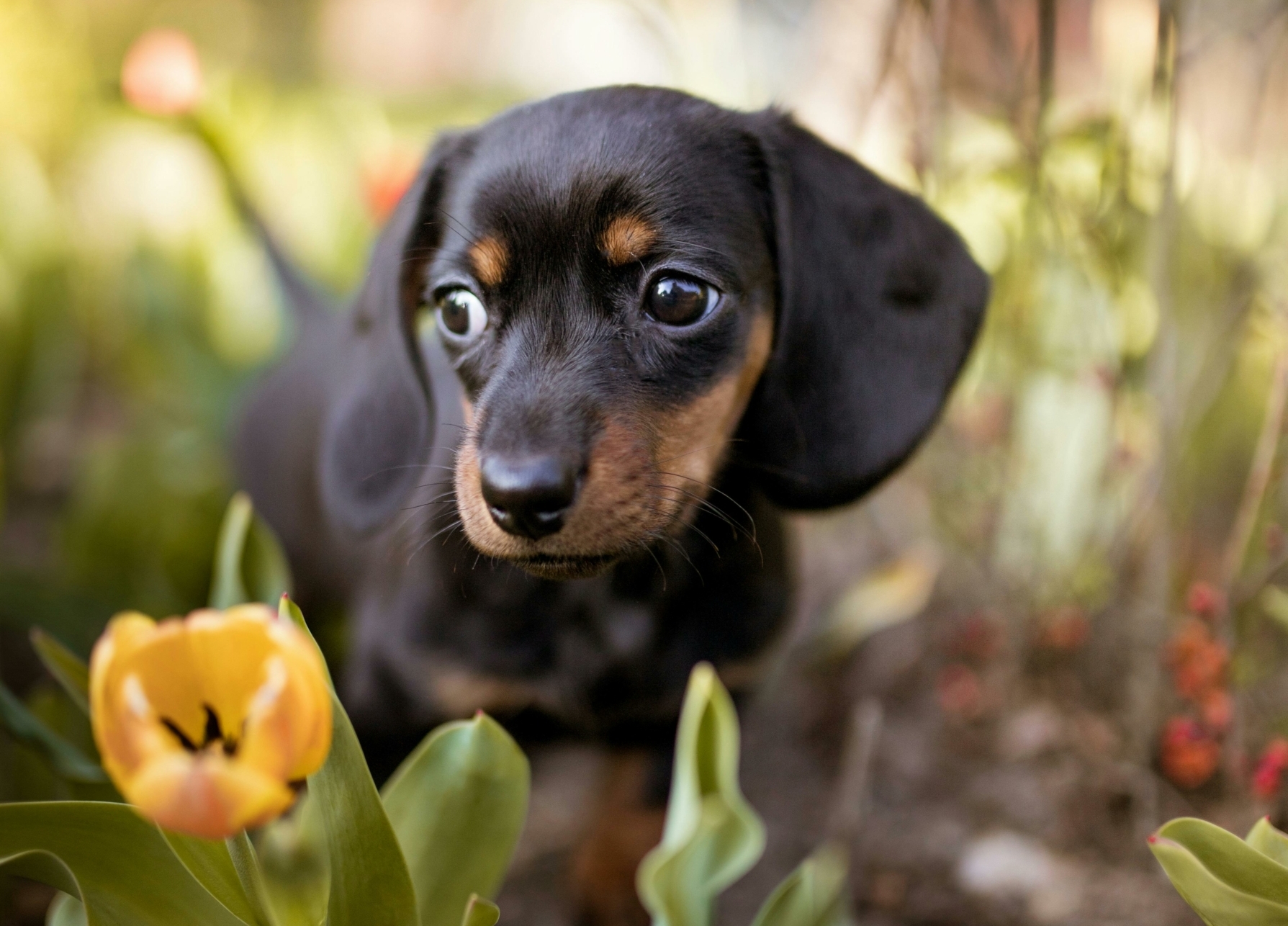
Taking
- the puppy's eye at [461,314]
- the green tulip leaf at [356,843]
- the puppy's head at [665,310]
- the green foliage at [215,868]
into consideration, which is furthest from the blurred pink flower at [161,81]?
the green foliage at [215,868]

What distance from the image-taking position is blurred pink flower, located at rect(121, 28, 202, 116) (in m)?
2.21

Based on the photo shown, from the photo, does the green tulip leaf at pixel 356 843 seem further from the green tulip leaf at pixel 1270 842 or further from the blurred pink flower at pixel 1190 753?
the blurred pink flower at pixel 1190 753

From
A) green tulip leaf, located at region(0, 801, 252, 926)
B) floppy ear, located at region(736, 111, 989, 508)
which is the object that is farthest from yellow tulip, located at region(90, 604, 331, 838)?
floppy ear, located at region(736, 111, 989, 508)

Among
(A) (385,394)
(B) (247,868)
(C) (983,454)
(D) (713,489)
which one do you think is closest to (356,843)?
(B) (247,868)

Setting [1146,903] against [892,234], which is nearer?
[892,234]

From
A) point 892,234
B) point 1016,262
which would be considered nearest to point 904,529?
point 1016,262

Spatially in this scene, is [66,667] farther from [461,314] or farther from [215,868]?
[461,314]

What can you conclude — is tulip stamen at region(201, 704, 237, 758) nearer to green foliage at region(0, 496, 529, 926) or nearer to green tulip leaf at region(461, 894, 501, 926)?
green foliage at region(0, 496, 529, 926)

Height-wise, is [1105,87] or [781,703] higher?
[1105,87]

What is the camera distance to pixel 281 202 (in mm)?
3277

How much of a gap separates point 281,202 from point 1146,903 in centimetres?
309

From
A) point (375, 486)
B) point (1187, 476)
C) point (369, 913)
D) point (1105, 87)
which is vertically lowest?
point (369, 913)

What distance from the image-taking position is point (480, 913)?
39.7 inches

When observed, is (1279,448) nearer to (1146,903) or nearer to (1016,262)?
(1016,262)
